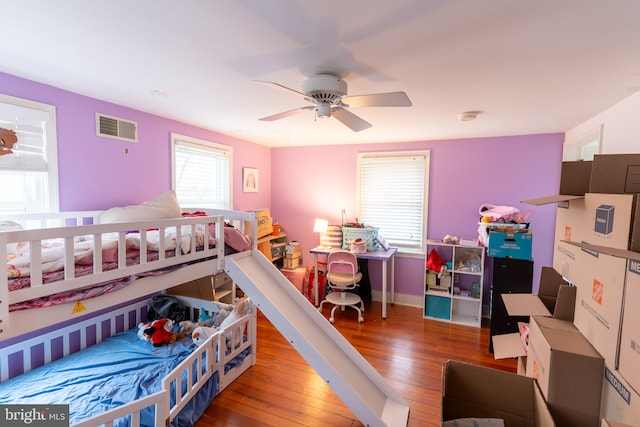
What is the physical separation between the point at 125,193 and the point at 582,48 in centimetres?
329

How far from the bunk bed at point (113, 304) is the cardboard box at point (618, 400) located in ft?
6.19

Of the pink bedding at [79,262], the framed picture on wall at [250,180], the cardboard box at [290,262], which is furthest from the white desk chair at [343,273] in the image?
the pink bedding at [79,262]

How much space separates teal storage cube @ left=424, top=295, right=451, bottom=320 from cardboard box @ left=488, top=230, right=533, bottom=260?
93 cm

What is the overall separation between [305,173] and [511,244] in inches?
112

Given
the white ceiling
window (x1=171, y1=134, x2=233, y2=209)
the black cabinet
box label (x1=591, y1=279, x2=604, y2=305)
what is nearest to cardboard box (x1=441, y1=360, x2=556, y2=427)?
box label (x1=591, y1=279, x2=604, y2=305)

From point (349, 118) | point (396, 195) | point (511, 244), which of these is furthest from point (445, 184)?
point (349, 118)

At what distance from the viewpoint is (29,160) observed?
81.1 inches

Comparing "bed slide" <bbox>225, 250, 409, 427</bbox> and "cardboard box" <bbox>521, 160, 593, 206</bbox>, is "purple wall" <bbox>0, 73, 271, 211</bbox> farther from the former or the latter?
"cardboard box" <bbox>521, 160, 593, 206</bbox>

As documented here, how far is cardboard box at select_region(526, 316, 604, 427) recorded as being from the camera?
1139mm

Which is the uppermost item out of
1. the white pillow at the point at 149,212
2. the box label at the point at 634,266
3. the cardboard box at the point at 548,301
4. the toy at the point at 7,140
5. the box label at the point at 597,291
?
the toy at the point at 7,140

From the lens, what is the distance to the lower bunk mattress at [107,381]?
181 centimetres

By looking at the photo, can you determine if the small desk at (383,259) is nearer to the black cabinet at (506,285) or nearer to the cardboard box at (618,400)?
the black cabinet at (506,285)

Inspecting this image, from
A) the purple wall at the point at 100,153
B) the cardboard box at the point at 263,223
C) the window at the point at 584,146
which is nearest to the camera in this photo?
the purple wall at the point at 100,153

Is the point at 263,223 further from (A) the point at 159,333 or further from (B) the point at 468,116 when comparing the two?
(B) the point at 468,116
